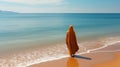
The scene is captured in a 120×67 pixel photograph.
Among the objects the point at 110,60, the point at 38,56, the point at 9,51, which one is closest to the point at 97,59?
the point at 110,60

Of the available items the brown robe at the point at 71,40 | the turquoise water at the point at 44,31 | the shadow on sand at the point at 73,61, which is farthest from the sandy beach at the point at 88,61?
the turquoise water at the point at 44,31

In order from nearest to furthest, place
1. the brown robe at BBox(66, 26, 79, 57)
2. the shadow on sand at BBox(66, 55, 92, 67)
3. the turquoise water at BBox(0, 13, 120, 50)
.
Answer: the shadow on sand at BBox(66, 55, 92, 67) → the brown robe at BBox(66, 26, 79, 57) → the turquoise water at BBox(0, 13, 120, 50)

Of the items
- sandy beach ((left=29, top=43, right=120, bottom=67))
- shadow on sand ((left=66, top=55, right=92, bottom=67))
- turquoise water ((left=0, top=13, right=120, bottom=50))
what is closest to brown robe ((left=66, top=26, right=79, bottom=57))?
shadow on sand ((left=66, top=55, right=92, bottom=67))

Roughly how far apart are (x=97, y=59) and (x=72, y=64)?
6.37ft

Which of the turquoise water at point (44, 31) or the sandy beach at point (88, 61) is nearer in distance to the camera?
the sandy beach at point (88, 61)

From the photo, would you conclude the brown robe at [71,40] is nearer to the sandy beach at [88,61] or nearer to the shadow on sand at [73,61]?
the shadow on sand at [73,61]

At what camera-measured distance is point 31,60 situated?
13.1m

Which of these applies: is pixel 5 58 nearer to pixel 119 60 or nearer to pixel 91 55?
pixel 91 55

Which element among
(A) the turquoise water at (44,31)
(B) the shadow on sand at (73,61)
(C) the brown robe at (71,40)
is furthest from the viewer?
→ (A) the turquoise water at (44,31)

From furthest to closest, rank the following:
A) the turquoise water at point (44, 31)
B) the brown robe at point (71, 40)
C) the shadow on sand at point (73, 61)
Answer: the turquoise water at point (44, 31) < the brown robe at point (71, 40) < the shadow on sand at point (73, 61)

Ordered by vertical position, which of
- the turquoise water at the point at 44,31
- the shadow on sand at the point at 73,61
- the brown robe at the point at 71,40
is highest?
the brown robe at the point at 71,40

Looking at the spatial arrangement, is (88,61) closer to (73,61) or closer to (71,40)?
(73,61)

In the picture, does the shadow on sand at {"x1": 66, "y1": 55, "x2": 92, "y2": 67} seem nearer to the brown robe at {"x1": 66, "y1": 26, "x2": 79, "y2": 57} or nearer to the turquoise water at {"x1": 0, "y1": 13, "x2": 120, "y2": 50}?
the brown robe at {"x1": 66, "y1": 26, "x2": 79, "y2": 57}

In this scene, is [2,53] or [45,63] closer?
[45,63]
